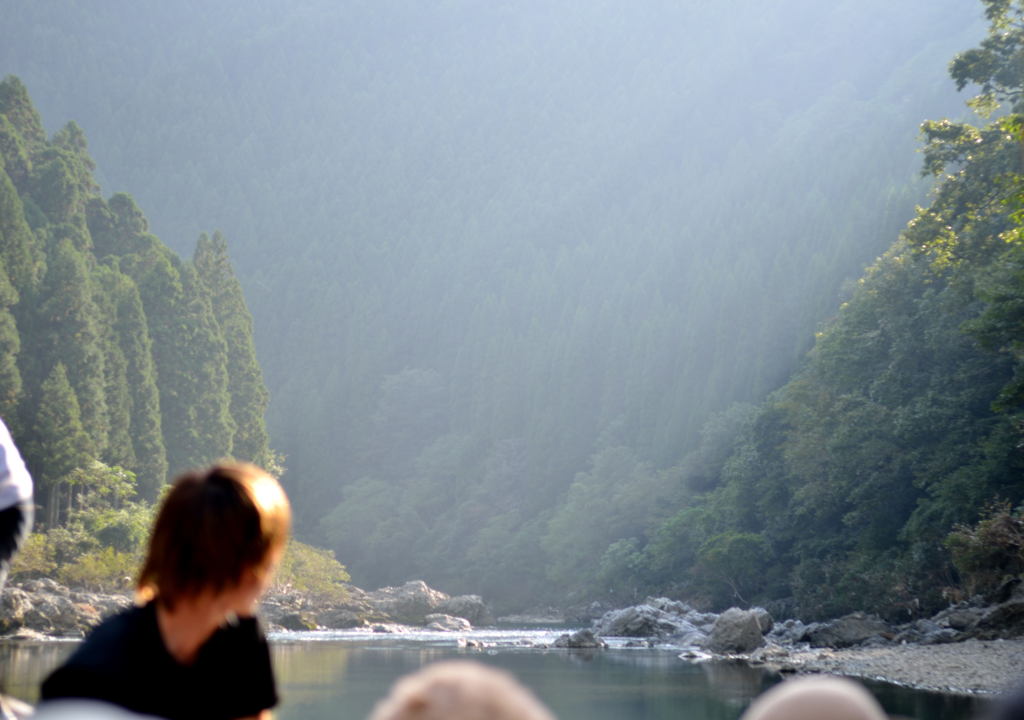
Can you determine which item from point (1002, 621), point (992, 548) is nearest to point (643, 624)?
point (1002, 621)

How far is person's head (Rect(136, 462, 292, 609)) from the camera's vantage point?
1.99m

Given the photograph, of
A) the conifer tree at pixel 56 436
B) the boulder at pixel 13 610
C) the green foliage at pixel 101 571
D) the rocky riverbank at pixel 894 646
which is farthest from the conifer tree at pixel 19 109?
the rocky riverbank at pixel 894 646

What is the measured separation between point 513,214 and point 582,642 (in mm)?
87688

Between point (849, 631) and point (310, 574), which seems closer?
point (849, 631)

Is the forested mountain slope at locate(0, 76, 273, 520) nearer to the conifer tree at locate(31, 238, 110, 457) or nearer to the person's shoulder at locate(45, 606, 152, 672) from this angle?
the conifer tree at locate(31, 238, 110, 457)

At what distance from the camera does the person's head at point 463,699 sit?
1311 mm

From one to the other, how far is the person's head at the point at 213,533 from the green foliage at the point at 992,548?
18490 mm

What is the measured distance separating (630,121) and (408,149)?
2632 centimetres

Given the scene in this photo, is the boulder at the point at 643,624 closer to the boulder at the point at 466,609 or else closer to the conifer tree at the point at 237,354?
the boulder at the point at 466,609

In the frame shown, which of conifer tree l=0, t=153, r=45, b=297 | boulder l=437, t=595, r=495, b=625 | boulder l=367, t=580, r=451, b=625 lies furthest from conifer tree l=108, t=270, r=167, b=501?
boulder l=437, t=595, r=495, b=625

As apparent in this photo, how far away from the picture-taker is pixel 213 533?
6.53 feet

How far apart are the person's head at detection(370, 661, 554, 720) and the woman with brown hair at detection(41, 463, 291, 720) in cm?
69

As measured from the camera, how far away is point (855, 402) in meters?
31.3

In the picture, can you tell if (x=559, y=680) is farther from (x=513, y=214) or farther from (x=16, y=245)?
(x=513, y=214)
